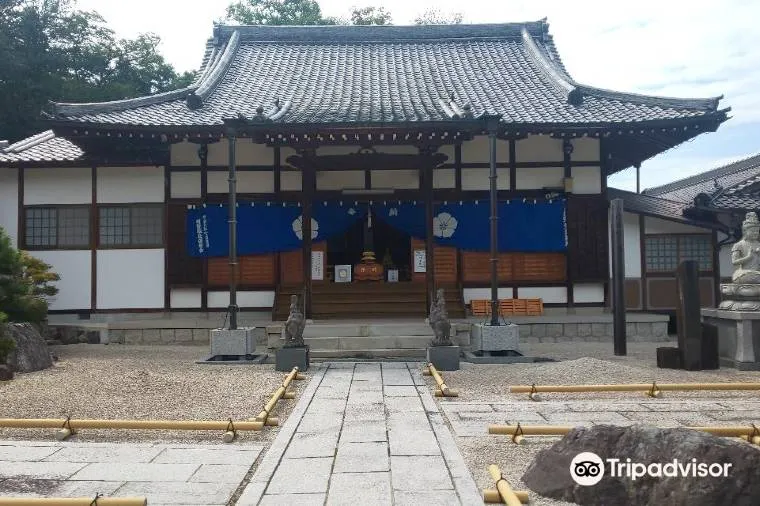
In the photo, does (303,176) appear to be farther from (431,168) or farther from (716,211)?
(716,211)

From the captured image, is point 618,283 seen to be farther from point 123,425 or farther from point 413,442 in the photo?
point 123,425

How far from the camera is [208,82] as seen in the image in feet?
51.4

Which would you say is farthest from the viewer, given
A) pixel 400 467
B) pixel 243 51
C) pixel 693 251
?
pixel 243 51

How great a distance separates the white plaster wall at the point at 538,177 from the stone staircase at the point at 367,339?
13.5ft

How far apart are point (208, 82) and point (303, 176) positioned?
4.59 m

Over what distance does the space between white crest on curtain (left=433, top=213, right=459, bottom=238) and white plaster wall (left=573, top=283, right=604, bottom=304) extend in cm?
332

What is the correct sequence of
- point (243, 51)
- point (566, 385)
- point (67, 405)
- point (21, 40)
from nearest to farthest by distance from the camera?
point (67, 405)
point (566, 385)
point (243, 51)
point (21, 40)

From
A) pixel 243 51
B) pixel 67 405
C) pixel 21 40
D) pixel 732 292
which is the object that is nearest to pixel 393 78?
pixel 243 51

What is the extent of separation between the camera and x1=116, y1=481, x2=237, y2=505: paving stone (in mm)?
4332

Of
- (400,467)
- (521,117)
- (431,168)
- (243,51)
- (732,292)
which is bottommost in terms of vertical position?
(400,467)

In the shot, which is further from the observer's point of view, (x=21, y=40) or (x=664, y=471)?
(x=21, y=40)

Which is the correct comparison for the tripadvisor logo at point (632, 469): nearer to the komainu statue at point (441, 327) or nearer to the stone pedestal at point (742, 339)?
the komainu statue at point (441, 327)

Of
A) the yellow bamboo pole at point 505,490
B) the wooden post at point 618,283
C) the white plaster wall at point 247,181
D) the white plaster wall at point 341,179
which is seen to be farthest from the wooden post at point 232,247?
the yellow bamboo pole at point 505,490

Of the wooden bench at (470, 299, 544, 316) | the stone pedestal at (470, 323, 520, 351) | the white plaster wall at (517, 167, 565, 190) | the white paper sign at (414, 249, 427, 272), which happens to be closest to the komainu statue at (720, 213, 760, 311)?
the stone pedestal at (470, 323, 520, 351)
